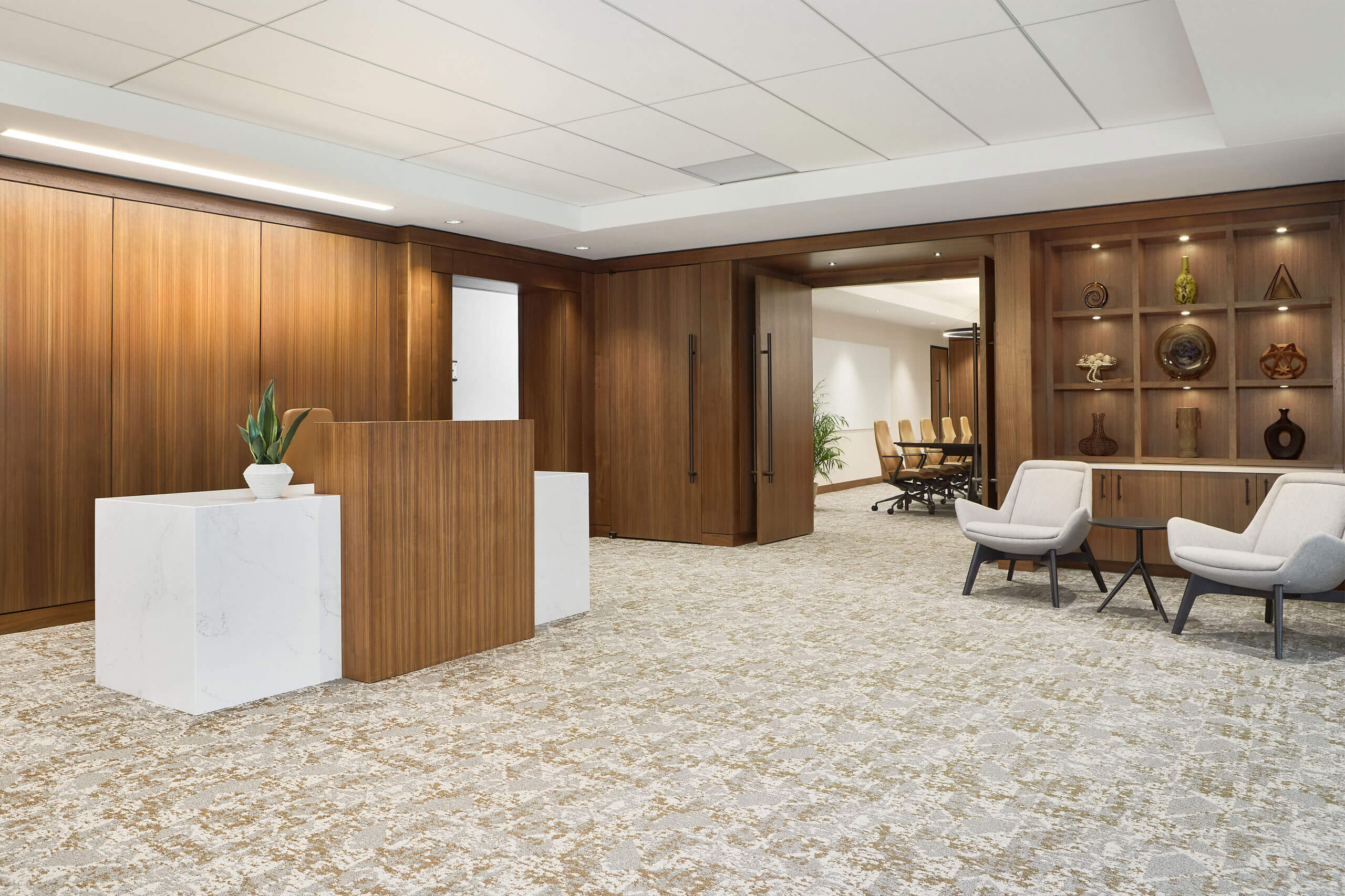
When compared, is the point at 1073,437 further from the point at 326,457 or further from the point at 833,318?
the point at 833,318

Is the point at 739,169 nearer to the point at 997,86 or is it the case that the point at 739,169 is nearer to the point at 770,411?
the point at 997,86

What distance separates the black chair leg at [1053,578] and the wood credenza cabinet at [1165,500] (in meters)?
1.16

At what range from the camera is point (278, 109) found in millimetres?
5074

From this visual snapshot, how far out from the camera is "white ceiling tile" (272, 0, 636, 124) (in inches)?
153

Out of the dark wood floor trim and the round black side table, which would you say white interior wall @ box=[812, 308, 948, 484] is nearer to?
the dark wood floor trim

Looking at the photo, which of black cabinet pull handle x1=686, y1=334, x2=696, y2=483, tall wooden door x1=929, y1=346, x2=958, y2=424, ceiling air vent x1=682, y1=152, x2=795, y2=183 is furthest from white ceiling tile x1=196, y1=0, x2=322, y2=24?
tall wooden door x1=929, y1=346, x2=958, y2=424

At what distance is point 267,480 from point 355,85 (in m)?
2.10

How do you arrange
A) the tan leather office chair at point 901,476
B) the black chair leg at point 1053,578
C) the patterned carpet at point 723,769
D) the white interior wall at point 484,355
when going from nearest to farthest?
the patterned carpet at point 723,769, the black chair leg at point 1053,578, the white interior wall at point 484,355, the tan leather office chair at point 901,476

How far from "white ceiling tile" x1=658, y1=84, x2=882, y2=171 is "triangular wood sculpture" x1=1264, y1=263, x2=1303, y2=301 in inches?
Result: 117

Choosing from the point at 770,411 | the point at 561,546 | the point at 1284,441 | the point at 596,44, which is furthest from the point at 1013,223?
the point at 561,546

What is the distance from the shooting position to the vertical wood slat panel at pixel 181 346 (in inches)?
219

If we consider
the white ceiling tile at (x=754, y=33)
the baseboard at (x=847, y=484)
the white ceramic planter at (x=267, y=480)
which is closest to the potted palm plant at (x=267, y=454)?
the white ceramic planter at (x=267, y=480)

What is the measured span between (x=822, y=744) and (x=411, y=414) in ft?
15.9

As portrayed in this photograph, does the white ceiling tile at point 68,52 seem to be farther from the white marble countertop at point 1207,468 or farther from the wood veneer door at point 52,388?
the white marble countertop at point 1207,468
